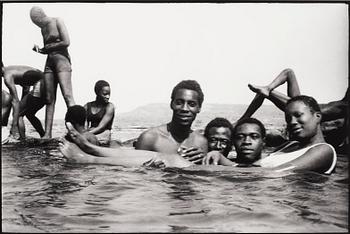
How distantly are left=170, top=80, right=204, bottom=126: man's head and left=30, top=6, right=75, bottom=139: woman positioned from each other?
74 centimetres

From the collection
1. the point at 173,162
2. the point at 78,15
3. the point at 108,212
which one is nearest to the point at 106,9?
the point at 78,15

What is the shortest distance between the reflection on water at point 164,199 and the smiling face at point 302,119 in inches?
11.0

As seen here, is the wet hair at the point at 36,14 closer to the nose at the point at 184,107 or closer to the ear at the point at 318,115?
the nose at the point at 184,107

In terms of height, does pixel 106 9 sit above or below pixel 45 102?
above

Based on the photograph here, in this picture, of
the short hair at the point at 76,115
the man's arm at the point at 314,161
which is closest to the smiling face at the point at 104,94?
the short hair at the point at 76,115

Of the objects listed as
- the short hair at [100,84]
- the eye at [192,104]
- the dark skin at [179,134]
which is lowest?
the dark skin at [179,134]

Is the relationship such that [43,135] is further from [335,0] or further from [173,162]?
[335,0]

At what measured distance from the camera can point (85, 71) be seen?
12.1 ft

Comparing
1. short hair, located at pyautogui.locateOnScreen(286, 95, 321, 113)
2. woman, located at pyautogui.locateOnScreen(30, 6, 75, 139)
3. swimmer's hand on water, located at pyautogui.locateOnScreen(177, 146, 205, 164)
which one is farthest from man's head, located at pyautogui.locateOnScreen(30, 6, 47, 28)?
short hair, located at pyautogui.locateOnScreen(286, 95, 321, 113)

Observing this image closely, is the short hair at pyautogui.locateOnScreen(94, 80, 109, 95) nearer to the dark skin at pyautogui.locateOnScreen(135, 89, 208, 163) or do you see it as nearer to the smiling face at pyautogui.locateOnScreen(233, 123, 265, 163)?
the dark skin at pyautogui.locateOnScreen(135, 89, 208, 163)

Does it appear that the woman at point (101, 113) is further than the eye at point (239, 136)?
Yes

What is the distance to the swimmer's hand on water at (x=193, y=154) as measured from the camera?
3.52m

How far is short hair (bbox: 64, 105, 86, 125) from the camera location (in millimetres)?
3723

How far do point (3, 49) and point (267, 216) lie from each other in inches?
78.7
